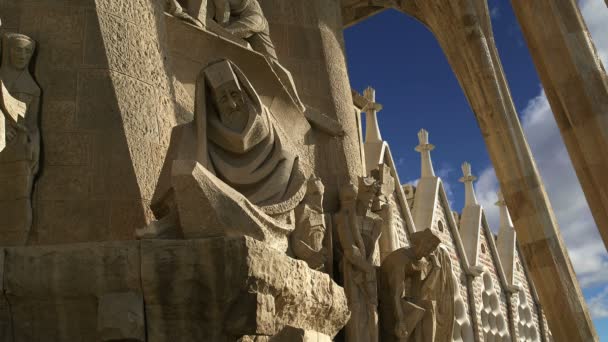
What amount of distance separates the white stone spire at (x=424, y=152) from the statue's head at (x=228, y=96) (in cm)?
1398

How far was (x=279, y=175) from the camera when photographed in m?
4.81

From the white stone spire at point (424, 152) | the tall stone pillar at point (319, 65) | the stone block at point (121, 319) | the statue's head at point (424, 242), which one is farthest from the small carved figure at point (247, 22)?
the white stone spire at point (424, 152)

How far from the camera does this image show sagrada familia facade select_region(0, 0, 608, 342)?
11.8 feet

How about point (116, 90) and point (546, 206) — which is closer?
point (116, 90)

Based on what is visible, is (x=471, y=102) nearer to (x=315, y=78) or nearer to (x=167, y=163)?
(x=315, y=78)

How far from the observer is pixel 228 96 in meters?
4.65

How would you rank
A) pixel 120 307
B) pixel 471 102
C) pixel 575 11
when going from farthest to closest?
pixel 471 102
pixel 575 11
pixel 120 307

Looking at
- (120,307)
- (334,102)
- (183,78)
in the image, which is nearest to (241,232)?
(120,307)

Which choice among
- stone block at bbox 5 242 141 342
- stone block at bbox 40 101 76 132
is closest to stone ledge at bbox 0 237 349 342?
stone block at bbox 5 242 141 342

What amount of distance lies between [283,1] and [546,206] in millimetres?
4694

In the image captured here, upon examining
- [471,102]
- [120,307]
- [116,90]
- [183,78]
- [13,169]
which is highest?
[471,102]

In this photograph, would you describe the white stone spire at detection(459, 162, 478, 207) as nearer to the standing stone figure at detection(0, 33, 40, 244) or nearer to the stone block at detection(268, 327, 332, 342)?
the standing stone figure at detection(0, 33, 40, 244)

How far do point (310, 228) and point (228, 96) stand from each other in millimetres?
1473

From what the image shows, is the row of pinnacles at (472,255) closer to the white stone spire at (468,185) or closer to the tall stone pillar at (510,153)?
the white stone spire at (468,185)
